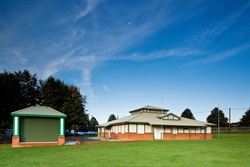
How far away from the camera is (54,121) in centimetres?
3531

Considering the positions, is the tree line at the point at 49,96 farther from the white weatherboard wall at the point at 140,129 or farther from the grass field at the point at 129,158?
the grass field at the point at 129,158

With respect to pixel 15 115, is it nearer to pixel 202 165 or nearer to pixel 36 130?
pixel 36 130

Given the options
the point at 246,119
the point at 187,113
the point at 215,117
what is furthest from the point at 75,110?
the point at 215,117

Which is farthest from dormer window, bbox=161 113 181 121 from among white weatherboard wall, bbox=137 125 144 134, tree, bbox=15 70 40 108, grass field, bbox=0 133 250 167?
grass field, bbox=0 133 250 167

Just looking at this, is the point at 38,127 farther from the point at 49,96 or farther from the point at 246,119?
the point at 246,119

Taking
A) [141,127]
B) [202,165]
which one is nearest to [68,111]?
[141,127]

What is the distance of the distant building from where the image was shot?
5250 centimetres

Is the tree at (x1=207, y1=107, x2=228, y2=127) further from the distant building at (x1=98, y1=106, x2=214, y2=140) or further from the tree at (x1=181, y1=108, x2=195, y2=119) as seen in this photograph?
the distant building at (x1=98, y1=106, x2=214, y2=140)

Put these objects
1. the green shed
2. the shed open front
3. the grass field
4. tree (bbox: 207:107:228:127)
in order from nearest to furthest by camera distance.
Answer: the grass field → the green shed → the shed open front → tree (bbox: 207:107:228:127)

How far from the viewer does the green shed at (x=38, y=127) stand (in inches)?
1302

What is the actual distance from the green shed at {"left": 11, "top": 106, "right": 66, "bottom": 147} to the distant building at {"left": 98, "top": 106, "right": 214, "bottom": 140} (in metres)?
19.1

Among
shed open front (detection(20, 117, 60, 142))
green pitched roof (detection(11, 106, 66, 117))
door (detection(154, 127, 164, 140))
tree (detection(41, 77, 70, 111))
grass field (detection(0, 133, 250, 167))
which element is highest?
tree (detection(41, 77, 70, 111))

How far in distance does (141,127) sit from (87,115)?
44.2 feet

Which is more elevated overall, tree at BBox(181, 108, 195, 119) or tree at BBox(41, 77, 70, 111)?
tree at BBox(41, 77, 70, 111)
